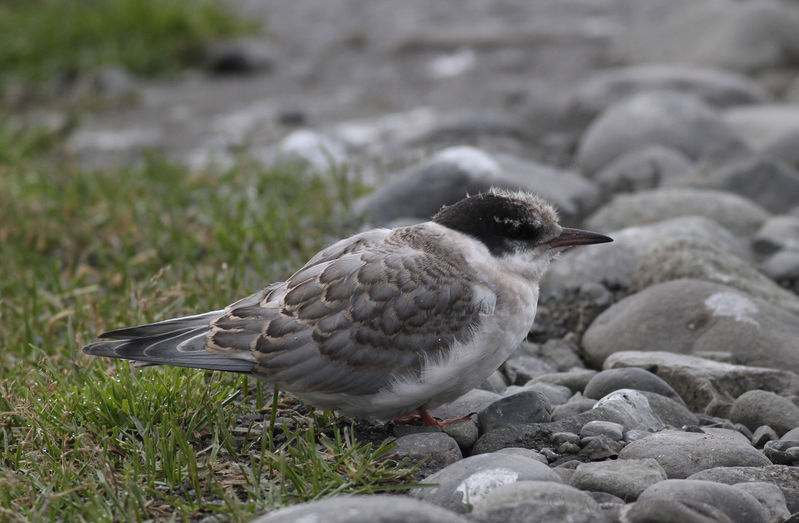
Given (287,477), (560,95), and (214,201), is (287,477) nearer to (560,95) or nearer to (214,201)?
(214,201)

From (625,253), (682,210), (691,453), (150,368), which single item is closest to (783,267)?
(682,210)

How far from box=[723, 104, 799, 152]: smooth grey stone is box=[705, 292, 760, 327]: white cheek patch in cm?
293

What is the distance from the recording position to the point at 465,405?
390 centimetres

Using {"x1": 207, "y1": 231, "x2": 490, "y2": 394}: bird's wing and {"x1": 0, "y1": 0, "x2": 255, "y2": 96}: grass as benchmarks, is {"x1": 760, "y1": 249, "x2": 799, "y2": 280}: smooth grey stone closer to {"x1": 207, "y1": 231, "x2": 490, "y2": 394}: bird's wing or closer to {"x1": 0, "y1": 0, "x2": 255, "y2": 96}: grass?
{"x1": 207, "y1": 231, "x2": 490, "y2": 394}: bird's wing

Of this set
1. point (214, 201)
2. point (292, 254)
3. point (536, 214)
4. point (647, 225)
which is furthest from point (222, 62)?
point (536, 214)

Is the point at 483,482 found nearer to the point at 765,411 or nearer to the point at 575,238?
the point at 575,238

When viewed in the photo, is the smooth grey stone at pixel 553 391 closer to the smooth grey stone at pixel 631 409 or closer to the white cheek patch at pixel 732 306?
the smooth grey stone at pixel 631 409

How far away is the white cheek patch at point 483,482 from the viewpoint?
9.89 ft

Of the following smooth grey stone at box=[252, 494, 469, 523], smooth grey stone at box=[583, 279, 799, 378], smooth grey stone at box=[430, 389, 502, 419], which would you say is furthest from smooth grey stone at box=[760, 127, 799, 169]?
smooth grey stone at box=[252, 494, 469, 523]

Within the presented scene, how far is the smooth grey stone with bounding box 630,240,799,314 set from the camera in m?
4.86

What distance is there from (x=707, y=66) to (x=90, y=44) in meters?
6.38

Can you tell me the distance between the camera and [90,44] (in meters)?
10.5

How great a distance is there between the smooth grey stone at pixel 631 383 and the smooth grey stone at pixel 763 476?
27.8 inches

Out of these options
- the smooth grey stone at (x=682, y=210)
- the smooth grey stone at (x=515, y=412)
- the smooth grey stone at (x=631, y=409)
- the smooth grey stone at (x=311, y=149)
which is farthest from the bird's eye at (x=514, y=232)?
the smooth grey stone at (x=311, y=149)
